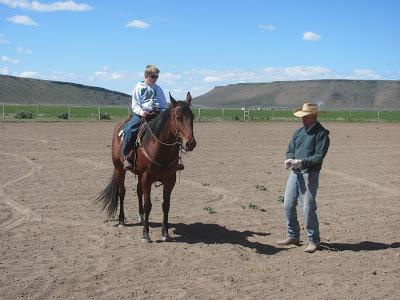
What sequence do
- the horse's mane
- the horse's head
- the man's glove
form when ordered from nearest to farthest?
the man's glove, the horse's head, the horse's mane

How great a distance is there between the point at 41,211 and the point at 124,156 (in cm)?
207

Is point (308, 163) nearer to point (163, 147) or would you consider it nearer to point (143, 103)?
point (163, 147)

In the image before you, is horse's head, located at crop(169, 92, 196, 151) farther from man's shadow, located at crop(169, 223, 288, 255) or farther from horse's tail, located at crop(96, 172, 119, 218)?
horse's tail, located at crop(96, 172, 119, 218)

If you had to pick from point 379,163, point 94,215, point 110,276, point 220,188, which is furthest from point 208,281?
point 379,163

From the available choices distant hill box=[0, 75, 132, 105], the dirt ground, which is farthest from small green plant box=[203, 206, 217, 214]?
distant hill box=[0, 75, 132, 105]

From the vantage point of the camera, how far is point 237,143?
23.4 metres

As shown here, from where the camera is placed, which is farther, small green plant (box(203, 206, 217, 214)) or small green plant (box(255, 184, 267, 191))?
small green plant (box(255, 184, 267, 191))

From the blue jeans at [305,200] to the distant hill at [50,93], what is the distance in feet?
428

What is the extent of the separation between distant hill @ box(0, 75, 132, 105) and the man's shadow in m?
129

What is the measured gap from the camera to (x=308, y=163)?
280 inches

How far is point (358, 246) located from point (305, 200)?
114cm

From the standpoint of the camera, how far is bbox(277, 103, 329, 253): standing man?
7.16 metres

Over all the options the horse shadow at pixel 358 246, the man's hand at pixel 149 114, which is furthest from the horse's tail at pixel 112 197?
the horse shadow at pixel 358 246

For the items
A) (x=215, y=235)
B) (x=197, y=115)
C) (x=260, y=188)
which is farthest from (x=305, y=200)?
(x=197, y=115)
